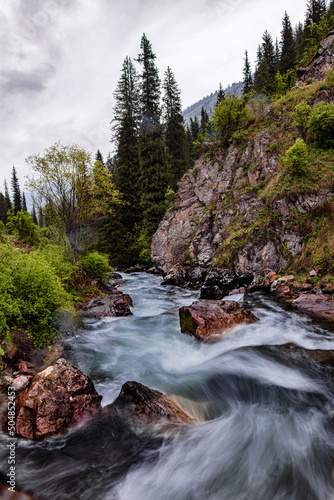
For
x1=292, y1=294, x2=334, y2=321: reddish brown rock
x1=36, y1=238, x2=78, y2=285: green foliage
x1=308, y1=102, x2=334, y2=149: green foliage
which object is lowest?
x1=292, y1=294, x2=334, y2=321: reddish brown rock

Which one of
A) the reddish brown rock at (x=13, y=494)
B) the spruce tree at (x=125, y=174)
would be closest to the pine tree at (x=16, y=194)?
the spruce tree at (x=125, y=174)

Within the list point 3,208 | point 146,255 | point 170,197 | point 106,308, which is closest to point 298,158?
point 106,308

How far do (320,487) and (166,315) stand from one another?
7556 millimetres

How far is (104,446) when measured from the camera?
396 cm

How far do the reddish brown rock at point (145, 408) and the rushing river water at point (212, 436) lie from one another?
23cm

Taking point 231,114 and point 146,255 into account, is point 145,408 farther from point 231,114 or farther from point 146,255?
point 231,114

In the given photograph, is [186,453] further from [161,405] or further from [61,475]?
[61,475]

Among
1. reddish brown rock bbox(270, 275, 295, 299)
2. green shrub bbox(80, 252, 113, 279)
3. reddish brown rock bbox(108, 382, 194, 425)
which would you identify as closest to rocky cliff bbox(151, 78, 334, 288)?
reddish brown rock bbox(270, 275, 295, 299)

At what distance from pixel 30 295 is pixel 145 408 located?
405 centimetres

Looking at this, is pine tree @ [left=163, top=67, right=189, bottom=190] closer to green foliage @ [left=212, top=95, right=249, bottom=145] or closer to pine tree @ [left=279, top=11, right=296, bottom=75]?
green foliage @ [left=212, top=95, right=249, bottom=145]

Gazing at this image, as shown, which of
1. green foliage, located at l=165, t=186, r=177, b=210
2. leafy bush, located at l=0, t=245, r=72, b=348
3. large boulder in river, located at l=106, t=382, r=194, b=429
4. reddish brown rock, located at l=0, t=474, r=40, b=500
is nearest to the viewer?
reddish brown rock, located at l=0, t=474, r=40, b=500

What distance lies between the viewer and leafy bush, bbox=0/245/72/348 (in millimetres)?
5867

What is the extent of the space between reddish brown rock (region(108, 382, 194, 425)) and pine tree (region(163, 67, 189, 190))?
2768 cm

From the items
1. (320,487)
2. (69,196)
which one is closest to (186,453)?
(320,487)
